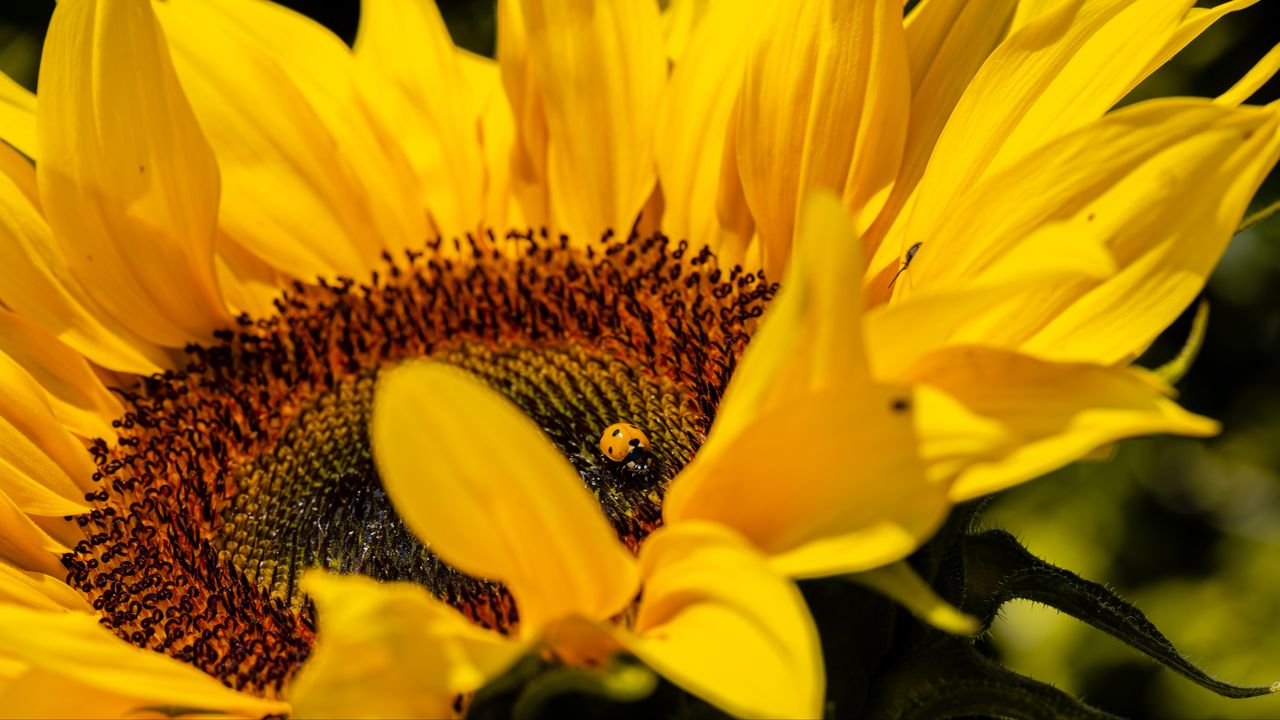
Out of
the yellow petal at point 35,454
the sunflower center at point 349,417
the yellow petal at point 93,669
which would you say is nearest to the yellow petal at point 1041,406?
the sunflower center at point 349,417

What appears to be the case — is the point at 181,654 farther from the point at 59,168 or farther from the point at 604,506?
the point at 59,168

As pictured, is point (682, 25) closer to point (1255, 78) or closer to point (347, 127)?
point (347, 127)

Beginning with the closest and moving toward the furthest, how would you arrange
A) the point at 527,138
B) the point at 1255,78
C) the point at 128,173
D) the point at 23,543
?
1. the point at 1255,78
2. the point at 23,543
3. the point at 128,173
4. the point at 527,138

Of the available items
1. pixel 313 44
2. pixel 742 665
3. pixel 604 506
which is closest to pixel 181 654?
pixel 604 506

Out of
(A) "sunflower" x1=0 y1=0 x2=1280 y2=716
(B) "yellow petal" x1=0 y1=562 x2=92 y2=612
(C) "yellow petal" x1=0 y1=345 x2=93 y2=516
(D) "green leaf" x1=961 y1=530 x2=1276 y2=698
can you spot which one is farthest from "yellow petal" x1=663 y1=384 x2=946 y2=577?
(C) "yellow petal" x1=0 y1=345 x2=93 y2=516

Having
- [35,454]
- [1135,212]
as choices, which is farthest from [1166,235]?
[35,454]

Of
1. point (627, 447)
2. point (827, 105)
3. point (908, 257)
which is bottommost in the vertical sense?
point (627, 447)

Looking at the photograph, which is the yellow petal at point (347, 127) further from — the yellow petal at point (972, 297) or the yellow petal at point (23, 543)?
the yellow petal at point (972, 297)
